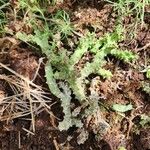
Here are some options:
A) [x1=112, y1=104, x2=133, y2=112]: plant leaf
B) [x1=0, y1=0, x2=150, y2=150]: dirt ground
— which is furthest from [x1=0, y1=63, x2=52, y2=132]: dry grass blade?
[x1=112, y1=104, x2=133, y2=112]: plant leaf

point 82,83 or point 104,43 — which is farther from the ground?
point 104,43

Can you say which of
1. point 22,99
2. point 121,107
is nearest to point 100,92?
point 121,107

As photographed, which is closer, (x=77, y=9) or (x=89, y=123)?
(x=89, y=123)

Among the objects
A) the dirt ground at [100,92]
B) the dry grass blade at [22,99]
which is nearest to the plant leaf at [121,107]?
the dirt ground at [100,92]

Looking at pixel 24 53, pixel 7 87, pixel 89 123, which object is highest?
pixel 24 53

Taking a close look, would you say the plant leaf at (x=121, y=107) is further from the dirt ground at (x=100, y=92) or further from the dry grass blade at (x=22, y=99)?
the dry grass blade at (x=22, y=99)

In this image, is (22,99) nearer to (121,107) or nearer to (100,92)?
(100,92)

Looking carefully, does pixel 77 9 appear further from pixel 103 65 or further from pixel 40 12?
pixel 103 65

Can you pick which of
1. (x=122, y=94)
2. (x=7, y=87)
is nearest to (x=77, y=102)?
(x=122, y=94)
